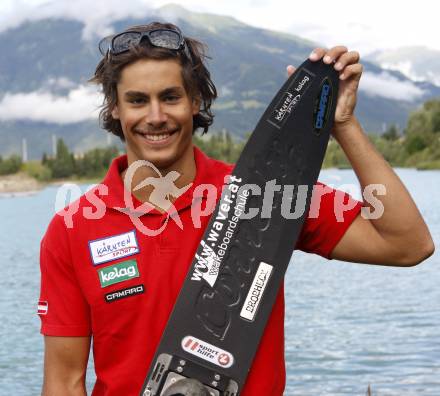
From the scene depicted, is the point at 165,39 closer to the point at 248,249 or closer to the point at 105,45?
the point at 105,45

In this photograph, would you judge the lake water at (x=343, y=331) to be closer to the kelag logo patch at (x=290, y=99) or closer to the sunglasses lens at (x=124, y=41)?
the kelag logo patch at (x=290, y=99)

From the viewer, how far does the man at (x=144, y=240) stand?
326 cm

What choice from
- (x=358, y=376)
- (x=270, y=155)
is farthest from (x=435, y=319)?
(x=270, y=155)

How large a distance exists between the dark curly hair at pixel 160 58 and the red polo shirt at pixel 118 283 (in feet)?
1.18

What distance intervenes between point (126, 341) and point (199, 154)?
796 mm

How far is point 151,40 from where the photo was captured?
331 cm

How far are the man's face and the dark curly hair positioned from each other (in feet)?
0.09

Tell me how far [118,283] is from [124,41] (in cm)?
94

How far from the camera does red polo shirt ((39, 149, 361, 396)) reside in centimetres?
325

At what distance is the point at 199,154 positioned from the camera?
3.48 meters

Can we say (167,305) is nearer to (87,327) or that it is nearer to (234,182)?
(87,327)

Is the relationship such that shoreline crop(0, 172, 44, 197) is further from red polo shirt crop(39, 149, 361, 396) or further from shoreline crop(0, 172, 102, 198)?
red polo shirt crop(39, 149, 361, 396)

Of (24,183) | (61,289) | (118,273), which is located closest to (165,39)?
(118,273)

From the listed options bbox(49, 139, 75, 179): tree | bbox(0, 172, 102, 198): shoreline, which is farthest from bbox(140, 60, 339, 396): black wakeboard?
bbox(49, 139, 75, 179): tree
